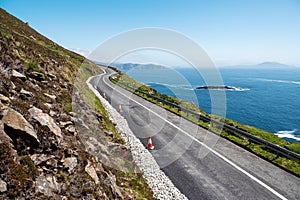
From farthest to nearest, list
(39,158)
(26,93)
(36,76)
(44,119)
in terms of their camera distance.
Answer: (36,76)
(26,93)
(44,119)
(39,158)

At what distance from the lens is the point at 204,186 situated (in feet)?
29.4

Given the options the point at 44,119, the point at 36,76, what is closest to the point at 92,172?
the point at 44,119

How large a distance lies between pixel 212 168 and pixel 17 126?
923 cm

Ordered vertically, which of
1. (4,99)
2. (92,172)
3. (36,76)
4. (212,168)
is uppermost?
(36,76)

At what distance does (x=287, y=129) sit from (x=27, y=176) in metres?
49.0

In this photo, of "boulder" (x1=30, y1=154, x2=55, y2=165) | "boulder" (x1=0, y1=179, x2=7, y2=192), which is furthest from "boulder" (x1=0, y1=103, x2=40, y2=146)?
"boulder" (x1=0, y1=179, x2=7, y2=192)

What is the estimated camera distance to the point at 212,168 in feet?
34.4

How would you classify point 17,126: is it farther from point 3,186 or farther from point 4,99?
point 3,186

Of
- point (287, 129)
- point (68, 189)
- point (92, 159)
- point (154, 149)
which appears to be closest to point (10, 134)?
point (68, 189)

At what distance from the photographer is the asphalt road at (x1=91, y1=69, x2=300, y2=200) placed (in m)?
8.48

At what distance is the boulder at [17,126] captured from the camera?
4.92m

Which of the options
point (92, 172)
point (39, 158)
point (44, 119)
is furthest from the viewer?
point (92, 172)

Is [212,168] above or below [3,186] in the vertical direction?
below

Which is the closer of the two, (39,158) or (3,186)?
(3,186)
